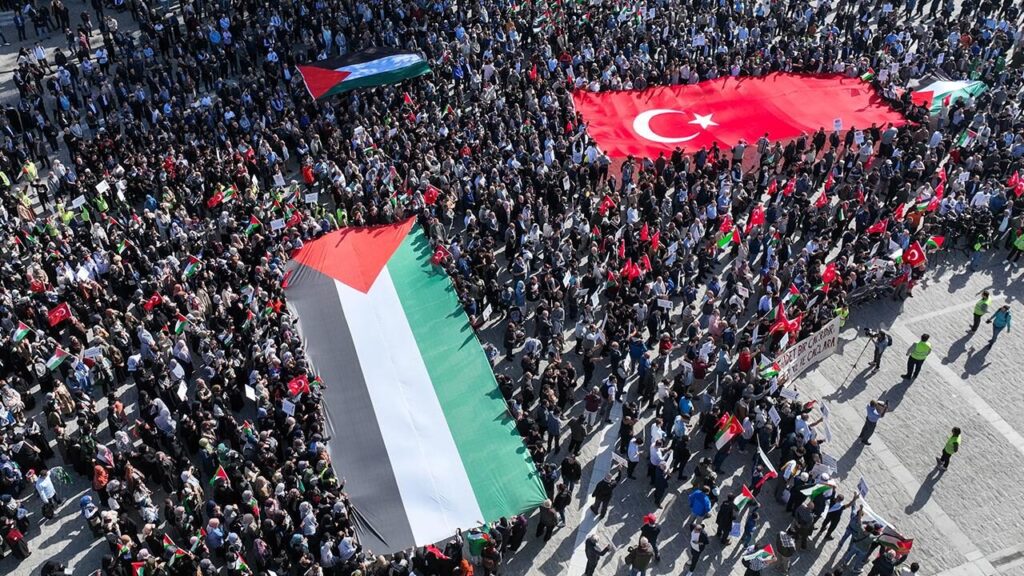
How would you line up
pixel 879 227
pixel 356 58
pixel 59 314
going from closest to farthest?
1. pixel 59 314
2. pixel 879 227
3. pixel 356 58

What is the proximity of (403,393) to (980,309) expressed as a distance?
16901mm

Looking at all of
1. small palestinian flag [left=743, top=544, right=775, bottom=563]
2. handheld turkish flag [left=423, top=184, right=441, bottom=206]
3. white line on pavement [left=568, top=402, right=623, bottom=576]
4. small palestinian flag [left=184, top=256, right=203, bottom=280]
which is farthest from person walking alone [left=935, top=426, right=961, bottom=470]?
small palestinian flag [left=184, top=256, right=203, bottom=280]

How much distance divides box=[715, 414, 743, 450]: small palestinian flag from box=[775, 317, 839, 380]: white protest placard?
9.96 ft

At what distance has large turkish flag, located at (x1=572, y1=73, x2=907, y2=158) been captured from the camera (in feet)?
114

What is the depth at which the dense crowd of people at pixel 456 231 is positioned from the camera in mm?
20656

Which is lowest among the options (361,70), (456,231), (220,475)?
(220,475)

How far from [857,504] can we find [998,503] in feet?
15.3

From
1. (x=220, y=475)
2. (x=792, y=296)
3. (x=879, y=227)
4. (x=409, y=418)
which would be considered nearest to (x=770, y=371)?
(x=792, y=296)

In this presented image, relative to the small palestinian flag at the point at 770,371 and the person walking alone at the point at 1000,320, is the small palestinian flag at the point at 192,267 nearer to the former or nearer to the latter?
the small palestinian flag at the point at 770,371

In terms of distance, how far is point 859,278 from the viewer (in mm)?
26922

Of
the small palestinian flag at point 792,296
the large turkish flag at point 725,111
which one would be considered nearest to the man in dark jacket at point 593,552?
the small palestinian flag at point 792,296

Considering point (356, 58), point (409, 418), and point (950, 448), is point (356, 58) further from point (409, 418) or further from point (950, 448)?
point (950, 448)

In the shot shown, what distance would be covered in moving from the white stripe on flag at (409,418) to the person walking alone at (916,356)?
41.5 ft

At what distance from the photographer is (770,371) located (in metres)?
22.8
